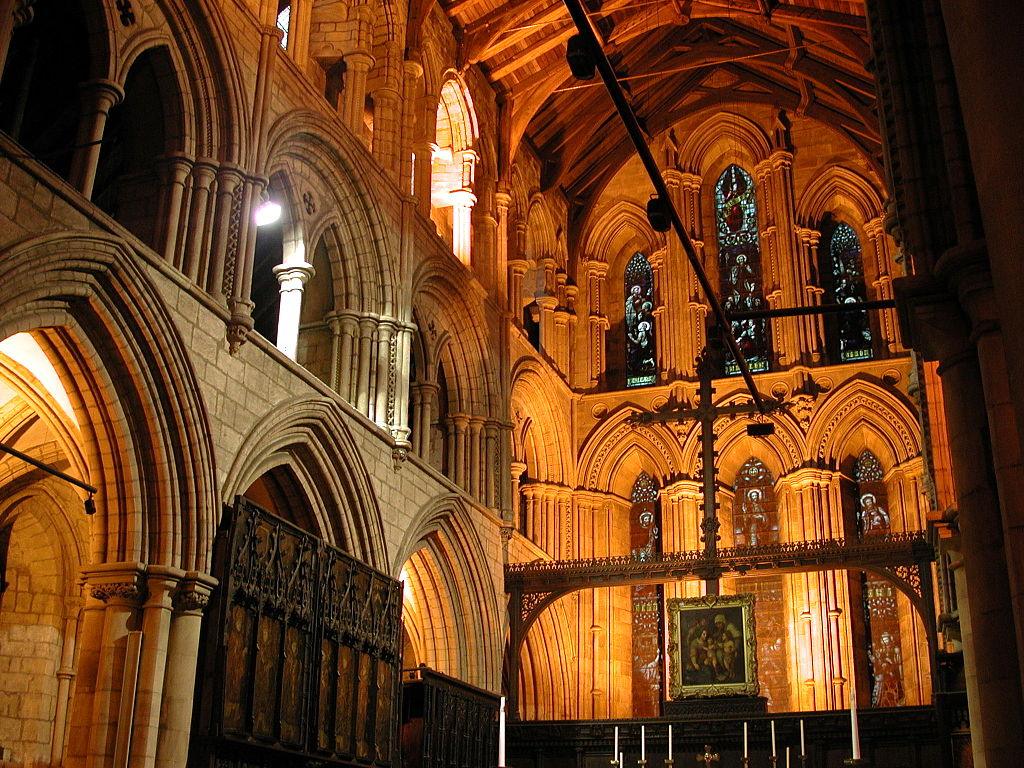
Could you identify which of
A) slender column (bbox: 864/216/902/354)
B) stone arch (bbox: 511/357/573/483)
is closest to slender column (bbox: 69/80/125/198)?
stone arch (bbox: 511/357/573/483)

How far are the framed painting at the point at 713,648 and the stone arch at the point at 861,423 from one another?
15.8ft

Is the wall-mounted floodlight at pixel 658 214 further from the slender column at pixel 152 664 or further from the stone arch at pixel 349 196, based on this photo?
the slender column at pixel 152 664

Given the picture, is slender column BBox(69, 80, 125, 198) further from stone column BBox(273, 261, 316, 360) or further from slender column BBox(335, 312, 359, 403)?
slender column BBox(335, 312, 359, 403)

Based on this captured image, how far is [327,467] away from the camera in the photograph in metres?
14.1

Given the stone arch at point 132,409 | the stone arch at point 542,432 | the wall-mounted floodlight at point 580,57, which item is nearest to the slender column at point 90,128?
the stone arch at point 132,409

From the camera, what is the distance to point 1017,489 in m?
5.67

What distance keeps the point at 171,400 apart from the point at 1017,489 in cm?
780

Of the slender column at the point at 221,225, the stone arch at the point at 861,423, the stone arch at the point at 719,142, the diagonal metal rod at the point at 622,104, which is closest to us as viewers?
the diagonal metal rod at the point at 622,104

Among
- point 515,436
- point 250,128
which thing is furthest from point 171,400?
point 515,436

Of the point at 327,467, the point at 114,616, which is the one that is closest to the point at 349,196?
the point at 327,467

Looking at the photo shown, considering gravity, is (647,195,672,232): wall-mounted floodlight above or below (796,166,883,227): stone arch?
below

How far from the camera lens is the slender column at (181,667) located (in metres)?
10.6

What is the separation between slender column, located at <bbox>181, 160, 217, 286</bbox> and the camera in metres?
12.0

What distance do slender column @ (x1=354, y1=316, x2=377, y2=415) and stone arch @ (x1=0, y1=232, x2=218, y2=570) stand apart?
3.70 meters
